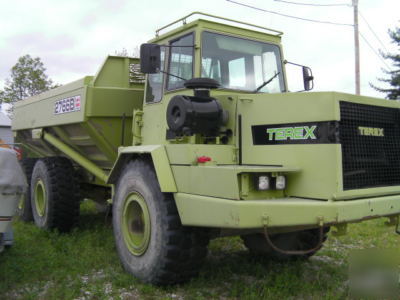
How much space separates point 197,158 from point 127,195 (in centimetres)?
116

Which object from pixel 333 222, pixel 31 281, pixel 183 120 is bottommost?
pixel 31 281

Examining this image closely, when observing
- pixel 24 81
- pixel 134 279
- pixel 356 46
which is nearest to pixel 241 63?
pixel 134 279

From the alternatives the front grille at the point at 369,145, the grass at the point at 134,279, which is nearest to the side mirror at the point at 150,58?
the front grille at the point at 369,145

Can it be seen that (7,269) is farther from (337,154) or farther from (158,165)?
(337,154)

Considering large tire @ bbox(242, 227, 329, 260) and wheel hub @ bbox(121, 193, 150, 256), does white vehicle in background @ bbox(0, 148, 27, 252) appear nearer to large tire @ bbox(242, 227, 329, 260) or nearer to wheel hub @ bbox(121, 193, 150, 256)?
wheel hub @ bbox(121, 193, 150, 256)

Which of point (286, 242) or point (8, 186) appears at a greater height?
point (8, 186)

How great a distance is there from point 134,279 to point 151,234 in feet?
1.83

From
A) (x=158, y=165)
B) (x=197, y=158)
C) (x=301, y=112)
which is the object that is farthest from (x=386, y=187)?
(x=158, y=165)

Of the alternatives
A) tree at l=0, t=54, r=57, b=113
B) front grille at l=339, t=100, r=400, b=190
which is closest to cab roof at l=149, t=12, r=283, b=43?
front grille at l=339, t=100, r=400, b=190

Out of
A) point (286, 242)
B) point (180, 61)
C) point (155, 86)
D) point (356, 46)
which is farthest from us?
point (356, 46)

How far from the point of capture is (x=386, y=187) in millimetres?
3951

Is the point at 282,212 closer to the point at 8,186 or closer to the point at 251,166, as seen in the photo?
the point at 251,166

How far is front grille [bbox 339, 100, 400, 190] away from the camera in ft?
11.9

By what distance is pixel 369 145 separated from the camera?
387 centimetres
